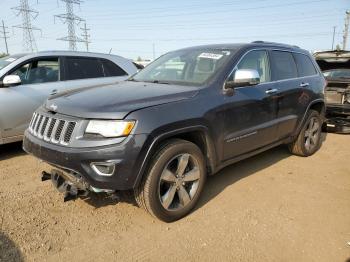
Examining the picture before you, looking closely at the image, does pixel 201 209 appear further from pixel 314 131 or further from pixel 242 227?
pixel 314 131

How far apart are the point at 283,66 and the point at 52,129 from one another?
342cm

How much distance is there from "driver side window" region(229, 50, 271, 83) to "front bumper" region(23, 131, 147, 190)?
6.06 ft

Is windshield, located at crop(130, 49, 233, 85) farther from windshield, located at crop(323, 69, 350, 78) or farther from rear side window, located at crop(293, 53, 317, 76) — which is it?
windshield, located at crop(323, 69, 350, 78)

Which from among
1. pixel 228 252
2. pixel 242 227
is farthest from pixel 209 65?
pixel 228 252

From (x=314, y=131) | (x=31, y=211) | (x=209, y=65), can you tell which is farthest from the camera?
(x=314, y=131)

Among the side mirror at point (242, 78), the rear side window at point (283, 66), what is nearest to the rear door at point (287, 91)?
the rear side window at point (283, 66)

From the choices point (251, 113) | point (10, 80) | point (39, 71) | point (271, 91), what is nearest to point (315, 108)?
point (271, 91)

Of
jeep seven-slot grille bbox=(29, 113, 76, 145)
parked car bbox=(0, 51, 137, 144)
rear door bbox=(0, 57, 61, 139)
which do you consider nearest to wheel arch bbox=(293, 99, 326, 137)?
parked car bbox=(0, 51, 137, 144)

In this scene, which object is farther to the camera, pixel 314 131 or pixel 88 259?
pixel 314 131

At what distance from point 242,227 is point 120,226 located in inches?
48.4

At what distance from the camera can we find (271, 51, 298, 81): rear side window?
4762 millimetres

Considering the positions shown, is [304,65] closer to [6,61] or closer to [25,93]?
[25,93]

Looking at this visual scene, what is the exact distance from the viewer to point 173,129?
126 inches

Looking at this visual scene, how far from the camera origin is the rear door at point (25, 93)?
5.24 meters
